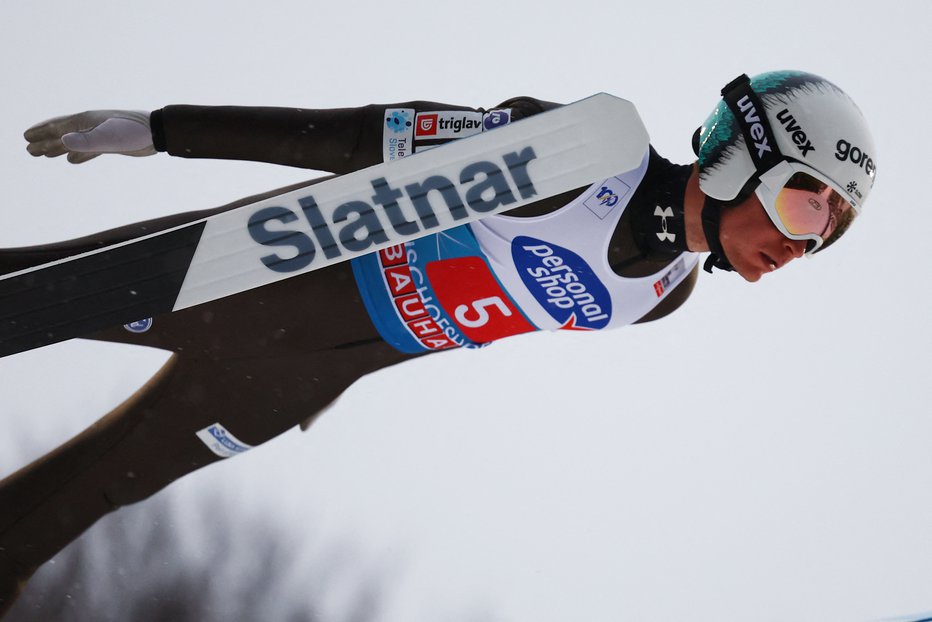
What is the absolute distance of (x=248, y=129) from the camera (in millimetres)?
1481

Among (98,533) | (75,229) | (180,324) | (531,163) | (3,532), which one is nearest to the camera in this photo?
(531,163)

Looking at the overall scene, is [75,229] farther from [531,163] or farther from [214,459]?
[531,163]

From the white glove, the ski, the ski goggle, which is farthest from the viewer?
the white glove

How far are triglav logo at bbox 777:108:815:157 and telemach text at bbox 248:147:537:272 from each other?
0.43m

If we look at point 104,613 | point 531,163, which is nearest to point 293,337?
point 531,163

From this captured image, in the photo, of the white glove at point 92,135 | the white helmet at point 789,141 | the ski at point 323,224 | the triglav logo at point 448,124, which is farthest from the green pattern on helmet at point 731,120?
the white glove at point 92,135

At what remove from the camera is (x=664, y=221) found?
57.7 inches

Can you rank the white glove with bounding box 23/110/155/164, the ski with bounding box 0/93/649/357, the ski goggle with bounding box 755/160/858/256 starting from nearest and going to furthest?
1. the ski with bounding box 0/93/649/357
2. the ski goggle with bounding box 755/160/858/256
3. the white glove with bounding box 23/110/155/164

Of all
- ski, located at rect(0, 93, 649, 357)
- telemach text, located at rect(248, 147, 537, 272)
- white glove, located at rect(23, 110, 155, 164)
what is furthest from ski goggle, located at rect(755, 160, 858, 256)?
white glove, located at rect(23, 110, 155, 164)

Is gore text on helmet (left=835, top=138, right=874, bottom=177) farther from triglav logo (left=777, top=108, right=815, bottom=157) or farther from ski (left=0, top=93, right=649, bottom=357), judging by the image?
ski (left=0, top=93, right=649, bottom=357)

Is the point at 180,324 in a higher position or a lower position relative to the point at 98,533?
higher

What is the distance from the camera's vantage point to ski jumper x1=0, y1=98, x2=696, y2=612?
1475 mm

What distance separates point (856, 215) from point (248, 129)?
1029 mm

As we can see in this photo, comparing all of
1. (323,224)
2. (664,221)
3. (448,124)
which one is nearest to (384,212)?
(323,224)
